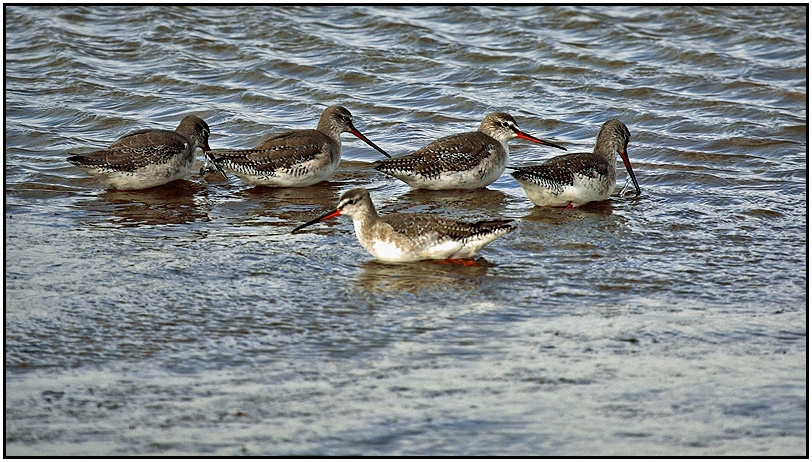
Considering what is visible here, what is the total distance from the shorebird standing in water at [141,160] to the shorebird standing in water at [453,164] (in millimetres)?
2060

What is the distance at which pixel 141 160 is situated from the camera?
10.6m

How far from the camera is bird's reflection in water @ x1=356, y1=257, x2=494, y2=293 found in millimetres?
7484

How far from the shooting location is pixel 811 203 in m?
9.77

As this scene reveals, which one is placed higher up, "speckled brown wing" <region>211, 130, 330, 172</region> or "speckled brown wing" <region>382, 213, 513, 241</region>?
"speckled brown wing" <region>382, 213, 513, 241</region>

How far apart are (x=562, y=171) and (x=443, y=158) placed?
130cm

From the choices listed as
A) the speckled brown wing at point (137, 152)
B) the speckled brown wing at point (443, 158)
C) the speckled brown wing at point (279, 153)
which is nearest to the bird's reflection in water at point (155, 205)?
the speckled brown wing at point (137, 152)

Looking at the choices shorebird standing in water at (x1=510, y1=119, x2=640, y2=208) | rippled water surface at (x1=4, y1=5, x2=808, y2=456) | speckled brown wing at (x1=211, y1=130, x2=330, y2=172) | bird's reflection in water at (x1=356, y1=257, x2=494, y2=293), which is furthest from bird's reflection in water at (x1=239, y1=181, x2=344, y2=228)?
shorebird standing in water at (x1=510, y1=119, x2=640, y2=208)

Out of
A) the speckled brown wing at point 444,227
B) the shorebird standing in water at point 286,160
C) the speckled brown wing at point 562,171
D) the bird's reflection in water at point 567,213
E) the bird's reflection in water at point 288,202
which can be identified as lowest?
the bird's reflection in water at point 288,202

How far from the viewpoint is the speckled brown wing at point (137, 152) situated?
10422 mm

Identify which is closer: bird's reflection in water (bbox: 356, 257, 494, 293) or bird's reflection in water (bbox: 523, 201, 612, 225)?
bird's reflection in water (bbox: 356, 257, 494, 293)

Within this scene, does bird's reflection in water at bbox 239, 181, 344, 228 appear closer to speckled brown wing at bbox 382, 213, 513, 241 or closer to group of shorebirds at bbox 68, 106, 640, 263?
group of shorebirds at bbox 68, 106, 640, 263

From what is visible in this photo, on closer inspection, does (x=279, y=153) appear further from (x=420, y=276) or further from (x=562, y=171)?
(x=420, y=276)

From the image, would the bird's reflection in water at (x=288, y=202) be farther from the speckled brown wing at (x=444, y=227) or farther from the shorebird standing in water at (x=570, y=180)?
the shorebird standing in water at (x=570, y=180)

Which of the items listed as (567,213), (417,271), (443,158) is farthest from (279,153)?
(417,271)
